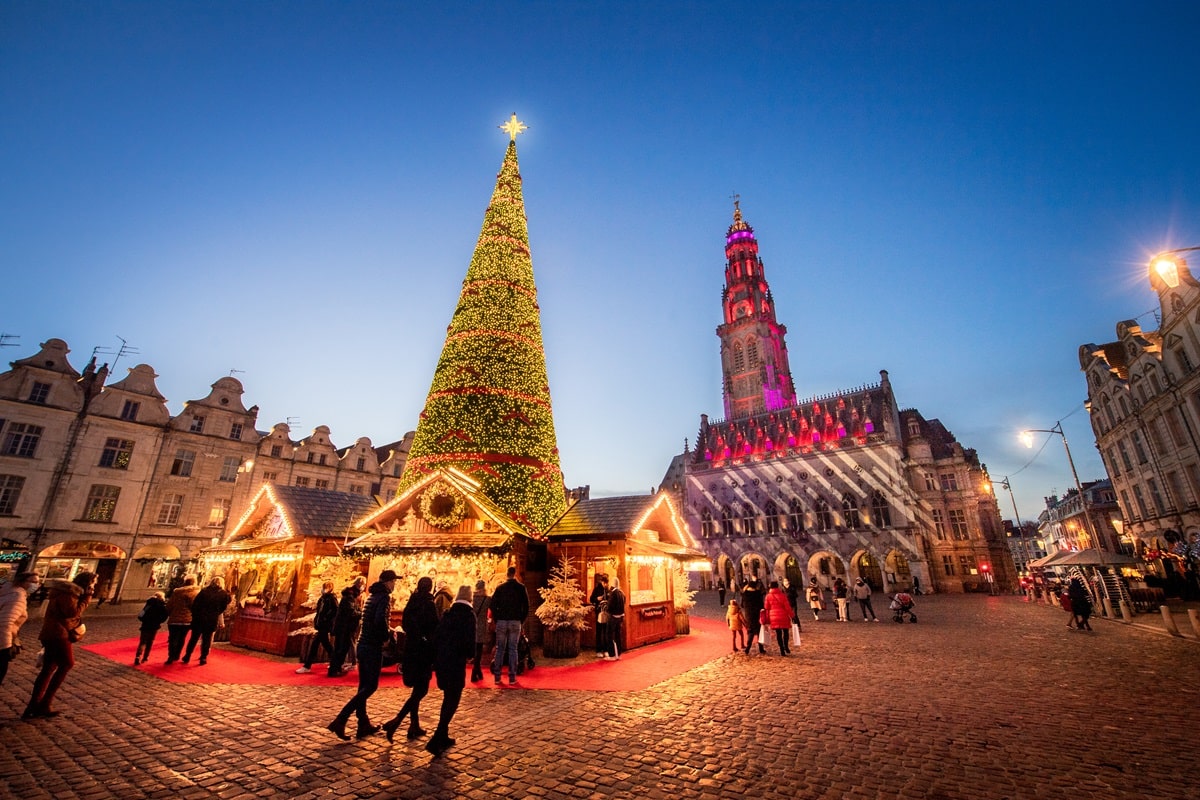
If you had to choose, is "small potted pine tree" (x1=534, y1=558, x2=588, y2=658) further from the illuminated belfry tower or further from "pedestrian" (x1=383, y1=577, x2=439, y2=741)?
the illuminated belfry tower

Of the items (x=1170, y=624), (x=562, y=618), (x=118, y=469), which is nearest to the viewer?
(x=562, y=618)

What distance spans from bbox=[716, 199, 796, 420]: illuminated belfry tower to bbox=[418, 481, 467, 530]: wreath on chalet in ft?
158

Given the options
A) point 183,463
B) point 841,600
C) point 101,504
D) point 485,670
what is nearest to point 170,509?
point 183,463

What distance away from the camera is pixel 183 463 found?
2798 centimetres

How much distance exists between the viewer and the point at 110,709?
260 inches

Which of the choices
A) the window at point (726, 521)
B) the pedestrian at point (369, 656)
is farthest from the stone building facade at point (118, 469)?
the window at point (726, 521)

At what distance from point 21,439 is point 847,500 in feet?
176

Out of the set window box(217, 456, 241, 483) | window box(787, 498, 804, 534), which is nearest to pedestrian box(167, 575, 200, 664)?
window box(217, 456, 241, 483)

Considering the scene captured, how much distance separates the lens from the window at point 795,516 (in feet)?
139

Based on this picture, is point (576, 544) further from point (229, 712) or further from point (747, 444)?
point (747, 444)

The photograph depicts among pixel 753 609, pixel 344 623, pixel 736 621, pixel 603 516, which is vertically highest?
pixel 603 516

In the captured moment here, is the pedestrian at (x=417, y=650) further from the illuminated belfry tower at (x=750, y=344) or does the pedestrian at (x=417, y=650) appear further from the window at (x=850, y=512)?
the illuminated belfry tower at (x=750, y=344)

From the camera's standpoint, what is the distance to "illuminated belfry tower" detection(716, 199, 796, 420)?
5847 centimetres

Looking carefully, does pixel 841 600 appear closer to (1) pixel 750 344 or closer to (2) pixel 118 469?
(2) pixel 118 469
